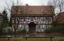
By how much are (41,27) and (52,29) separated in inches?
226

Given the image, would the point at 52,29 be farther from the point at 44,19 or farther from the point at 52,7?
the point at 52,7

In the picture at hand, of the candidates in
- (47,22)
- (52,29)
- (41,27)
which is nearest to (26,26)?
(41,27)

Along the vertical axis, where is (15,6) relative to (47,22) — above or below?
above

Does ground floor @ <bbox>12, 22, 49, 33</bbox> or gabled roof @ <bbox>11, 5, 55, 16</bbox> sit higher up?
gabled roof @ <bbox>11, 5, 55, 16</bbox>

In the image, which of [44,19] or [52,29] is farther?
[44,19]

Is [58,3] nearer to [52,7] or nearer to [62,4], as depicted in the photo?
[62,4]

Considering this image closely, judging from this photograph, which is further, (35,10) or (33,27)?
(35,10)

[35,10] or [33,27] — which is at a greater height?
[35,10]

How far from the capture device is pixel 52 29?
78.8 feet

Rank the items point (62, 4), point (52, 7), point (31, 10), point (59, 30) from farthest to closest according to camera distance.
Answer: point (31, 10) < point (52, 7) < point (62, 4) < point (59, 30)

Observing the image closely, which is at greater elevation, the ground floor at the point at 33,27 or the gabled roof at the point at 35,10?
the gabled roof at the point at 35,10

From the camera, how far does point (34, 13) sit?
29.9 metres

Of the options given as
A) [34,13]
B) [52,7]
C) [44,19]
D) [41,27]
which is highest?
[52,7]

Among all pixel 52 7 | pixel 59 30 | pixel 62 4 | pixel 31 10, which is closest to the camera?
pixel 59 30
